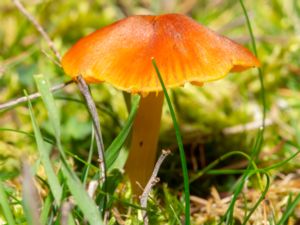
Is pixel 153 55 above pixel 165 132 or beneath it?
above

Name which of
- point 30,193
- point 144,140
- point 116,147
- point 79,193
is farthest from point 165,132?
point 30,193

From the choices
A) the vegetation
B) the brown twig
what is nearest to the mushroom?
the vegetation

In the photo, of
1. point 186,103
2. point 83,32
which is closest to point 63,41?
point 83,32

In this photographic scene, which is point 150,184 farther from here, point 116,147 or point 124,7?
point 124,7

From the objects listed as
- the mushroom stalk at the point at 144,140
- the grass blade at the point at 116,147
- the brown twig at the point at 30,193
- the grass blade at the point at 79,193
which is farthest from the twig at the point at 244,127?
the brown twig at the point at 30,193

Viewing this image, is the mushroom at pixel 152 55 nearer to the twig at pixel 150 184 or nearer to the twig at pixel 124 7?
the twig at pixel 150 184

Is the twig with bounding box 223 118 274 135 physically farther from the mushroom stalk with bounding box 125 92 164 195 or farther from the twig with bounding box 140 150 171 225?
the twig with bounding box 140 150 171 225
